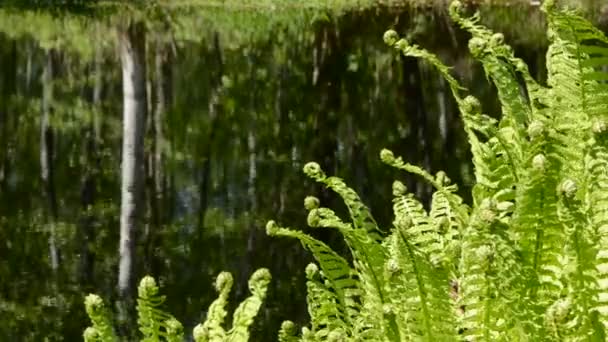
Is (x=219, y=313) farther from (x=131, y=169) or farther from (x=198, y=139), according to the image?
(x=198, y=139)

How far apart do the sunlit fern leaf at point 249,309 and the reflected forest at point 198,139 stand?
0.38 meters

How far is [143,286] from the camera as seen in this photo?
1897 millimetres

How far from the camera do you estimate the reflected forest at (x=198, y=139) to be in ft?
37.0

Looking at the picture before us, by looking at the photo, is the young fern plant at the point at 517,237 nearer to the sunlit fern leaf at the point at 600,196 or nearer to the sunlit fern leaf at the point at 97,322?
the sunlit fern leaf at the point at 600,196

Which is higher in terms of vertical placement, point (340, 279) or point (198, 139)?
point (198, 139)

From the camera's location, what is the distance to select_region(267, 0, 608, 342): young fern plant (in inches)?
67.3

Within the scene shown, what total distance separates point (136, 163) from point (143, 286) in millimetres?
14610

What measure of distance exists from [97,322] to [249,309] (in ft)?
0.91

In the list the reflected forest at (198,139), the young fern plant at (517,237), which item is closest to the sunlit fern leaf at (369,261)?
the young fern plant at (517,237)

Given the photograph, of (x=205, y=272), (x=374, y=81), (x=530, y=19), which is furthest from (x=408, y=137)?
(x=530, y=19)

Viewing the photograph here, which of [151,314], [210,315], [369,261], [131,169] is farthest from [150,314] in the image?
[131,169]

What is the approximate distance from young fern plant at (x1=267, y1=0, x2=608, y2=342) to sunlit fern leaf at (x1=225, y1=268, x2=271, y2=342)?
137 millimetres

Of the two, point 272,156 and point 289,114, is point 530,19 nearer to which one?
point 289,114

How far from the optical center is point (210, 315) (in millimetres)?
1942
